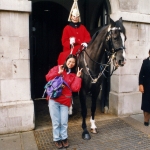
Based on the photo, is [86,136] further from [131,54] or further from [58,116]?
[131,54]

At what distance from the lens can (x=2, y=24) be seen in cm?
424

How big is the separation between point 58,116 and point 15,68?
1583mm

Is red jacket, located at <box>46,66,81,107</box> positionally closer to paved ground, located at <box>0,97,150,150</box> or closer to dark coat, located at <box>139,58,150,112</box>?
paved ground, located at <box>0,97,150,150</box>

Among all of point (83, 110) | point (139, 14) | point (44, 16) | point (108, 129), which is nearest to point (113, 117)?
point (108, 129)

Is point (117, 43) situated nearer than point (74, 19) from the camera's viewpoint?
Yes

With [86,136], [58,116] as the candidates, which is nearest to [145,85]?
[86,136]

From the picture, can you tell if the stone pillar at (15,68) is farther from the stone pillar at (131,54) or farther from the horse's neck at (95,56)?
the stone pillar at (131,54)

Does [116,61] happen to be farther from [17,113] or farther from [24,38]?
[17,113]

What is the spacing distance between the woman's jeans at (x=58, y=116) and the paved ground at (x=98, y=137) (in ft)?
1.23

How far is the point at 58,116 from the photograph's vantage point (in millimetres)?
3613

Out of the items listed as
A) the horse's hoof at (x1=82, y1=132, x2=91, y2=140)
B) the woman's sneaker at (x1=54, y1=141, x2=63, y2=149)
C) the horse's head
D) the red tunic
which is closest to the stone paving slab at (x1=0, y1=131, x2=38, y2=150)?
the woman's sneaker at (x1=54, y1=141, x2=63, y2=149)

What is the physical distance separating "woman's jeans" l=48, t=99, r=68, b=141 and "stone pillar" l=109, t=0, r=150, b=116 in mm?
2334

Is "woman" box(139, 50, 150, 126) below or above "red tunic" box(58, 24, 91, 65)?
below

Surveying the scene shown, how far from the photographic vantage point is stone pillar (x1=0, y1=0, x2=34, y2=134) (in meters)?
4.28
